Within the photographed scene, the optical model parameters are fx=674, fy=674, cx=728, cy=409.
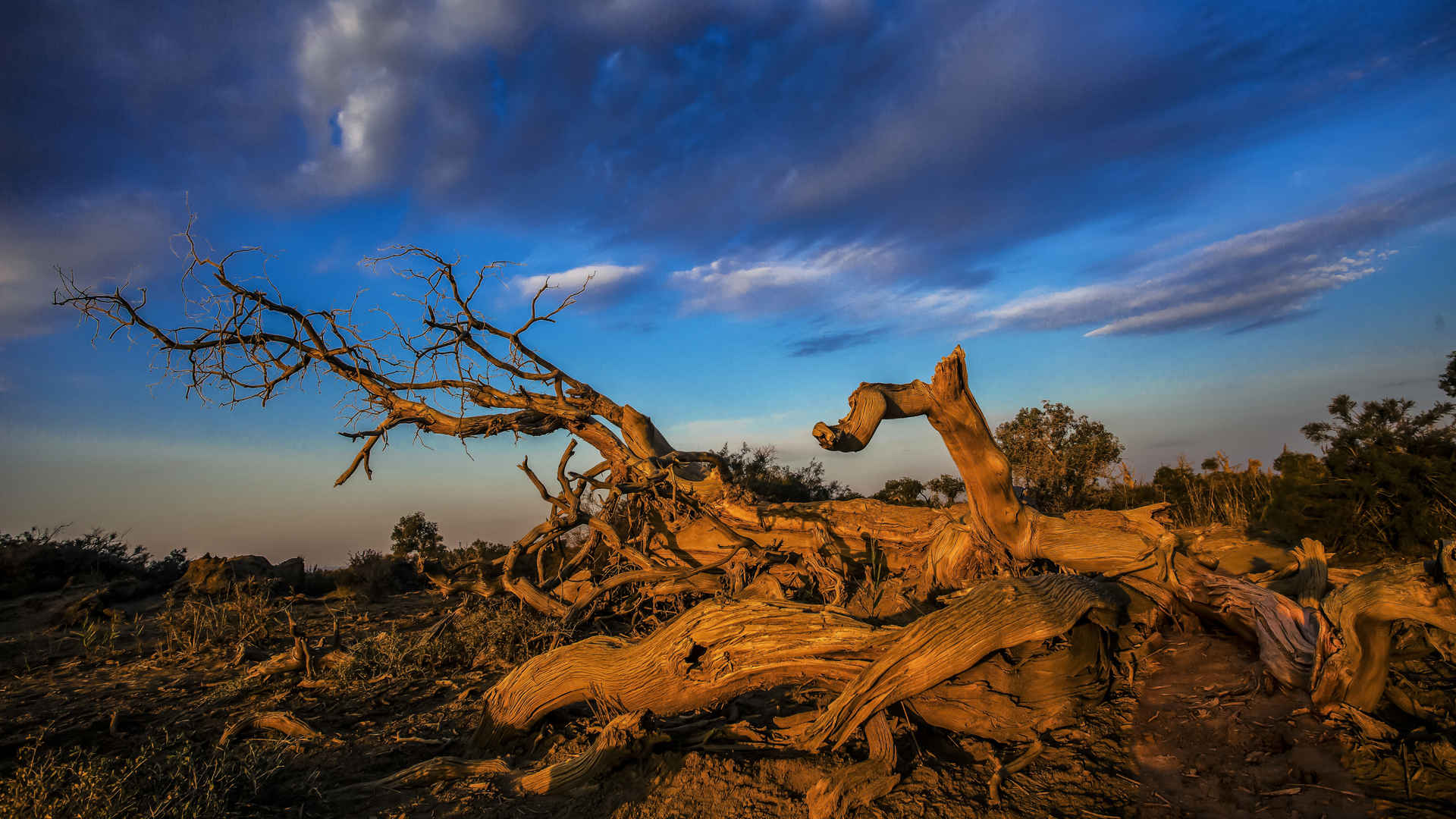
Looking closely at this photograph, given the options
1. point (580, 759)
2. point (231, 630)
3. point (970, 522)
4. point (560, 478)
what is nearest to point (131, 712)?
point (231, 630)

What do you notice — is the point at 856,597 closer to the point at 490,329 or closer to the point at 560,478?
the point at 560,478

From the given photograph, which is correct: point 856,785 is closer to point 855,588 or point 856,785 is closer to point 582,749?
point 582,749

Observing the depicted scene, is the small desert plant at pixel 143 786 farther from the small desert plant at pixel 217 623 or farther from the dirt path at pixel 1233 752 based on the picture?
the dirt path at pixel 1233 752

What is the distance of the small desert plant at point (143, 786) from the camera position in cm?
336

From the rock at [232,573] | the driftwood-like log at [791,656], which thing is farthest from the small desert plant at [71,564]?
the driftwood-like log at [791,656]

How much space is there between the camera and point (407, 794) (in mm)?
4125

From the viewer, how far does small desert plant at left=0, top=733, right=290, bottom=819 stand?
3359 mm

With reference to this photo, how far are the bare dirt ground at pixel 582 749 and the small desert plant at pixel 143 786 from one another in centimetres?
1

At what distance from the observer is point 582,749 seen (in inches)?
189

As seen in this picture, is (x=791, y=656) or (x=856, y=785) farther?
(x=791, y=656)

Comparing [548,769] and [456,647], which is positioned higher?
[456,647]

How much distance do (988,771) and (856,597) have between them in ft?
8.53

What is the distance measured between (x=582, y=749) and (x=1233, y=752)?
3986 millimetres

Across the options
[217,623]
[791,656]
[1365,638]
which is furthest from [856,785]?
[217,623]
